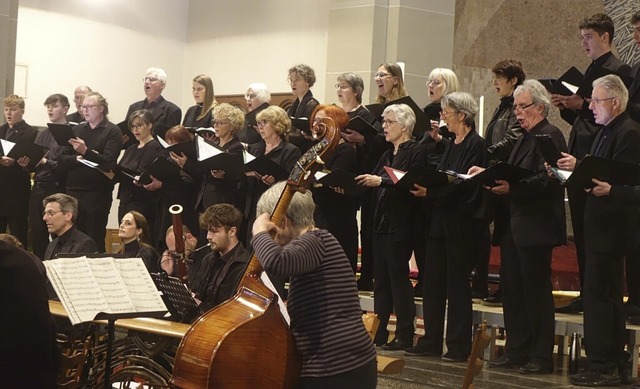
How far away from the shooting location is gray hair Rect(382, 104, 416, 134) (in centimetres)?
768

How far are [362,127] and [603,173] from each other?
222cm

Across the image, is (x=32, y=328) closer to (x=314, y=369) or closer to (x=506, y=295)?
(x=314, y=369)

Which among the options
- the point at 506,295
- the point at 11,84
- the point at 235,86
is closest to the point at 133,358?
the point at 506,295

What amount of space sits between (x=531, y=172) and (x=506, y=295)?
808 mm

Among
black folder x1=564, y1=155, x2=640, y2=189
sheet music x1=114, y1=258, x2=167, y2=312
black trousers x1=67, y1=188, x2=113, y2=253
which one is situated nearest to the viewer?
sheet music x1=114, y1=258, x2=167, y2=312

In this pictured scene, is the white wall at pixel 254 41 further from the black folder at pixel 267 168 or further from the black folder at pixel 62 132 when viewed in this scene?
the black folder at pixel 267 168

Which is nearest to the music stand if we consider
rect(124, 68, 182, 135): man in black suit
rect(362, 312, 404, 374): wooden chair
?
rect(362, 312, 404, 374): wooden chair

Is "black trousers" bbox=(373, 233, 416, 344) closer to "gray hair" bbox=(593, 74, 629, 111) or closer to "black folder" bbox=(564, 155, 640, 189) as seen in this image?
"black folder" bbox=(564, 155, 640, 189)

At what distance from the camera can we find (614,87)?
6457 mm

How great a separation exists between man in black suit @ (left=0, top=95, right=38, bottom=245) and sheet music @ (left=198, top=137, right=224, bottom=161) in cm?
254

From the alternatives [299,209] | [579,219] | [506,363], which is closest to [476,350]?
[299,209]

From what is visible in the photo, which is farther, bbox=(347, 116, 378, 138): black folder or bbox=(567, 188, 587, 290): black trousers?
bbox=(347, 116, 378, 138): black folder

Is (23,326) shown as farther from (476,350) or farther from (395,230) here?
(395,230)

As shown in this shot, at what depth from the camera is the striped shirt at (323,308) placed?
4605mm
